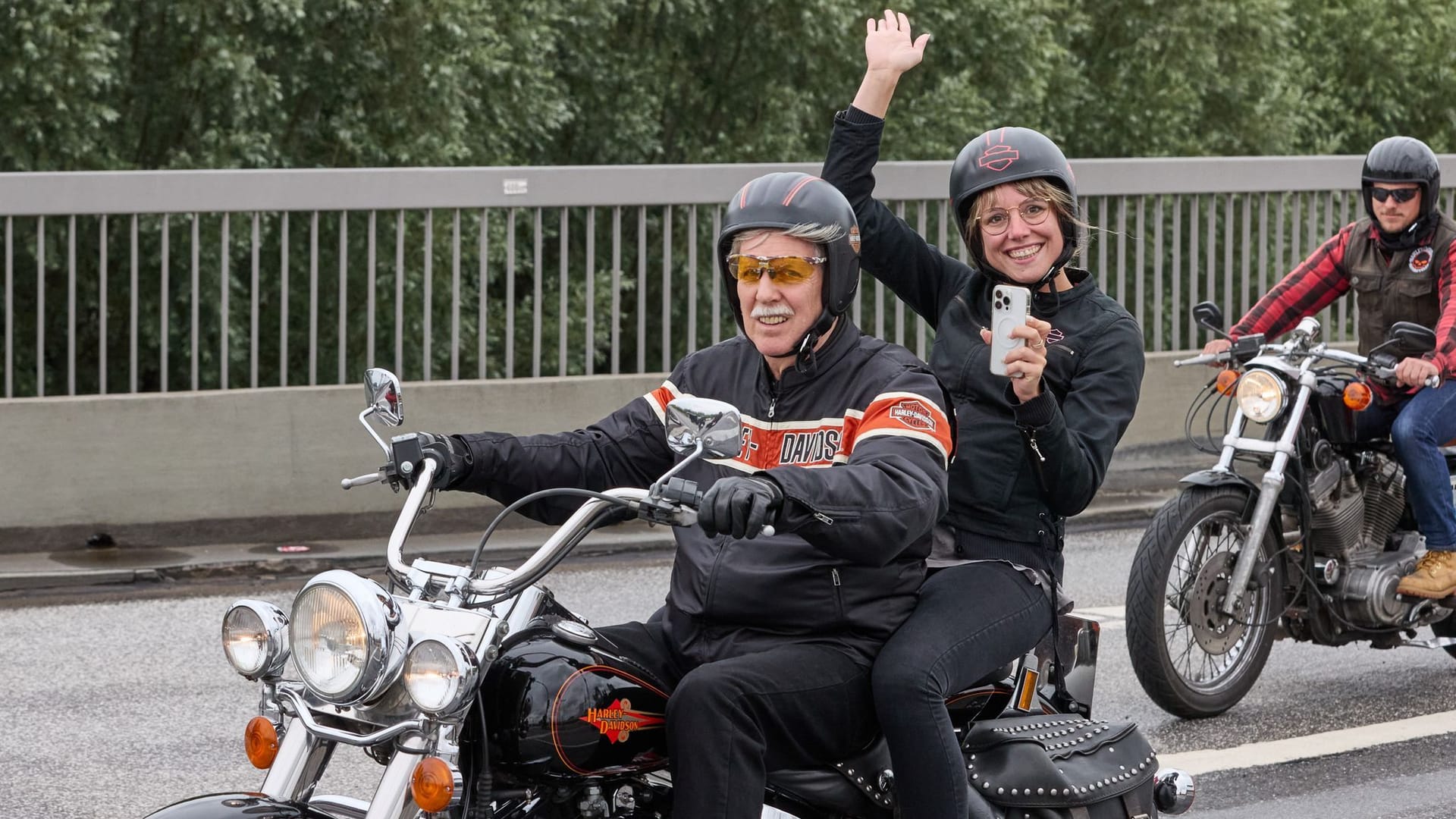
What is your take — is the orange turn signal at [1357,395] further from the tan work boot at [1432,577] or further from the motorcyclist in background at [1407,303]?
the tan work boot at [1432,577]

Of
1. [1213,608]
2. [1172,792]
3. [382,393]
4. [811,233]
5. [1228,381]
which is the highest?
[811,233]

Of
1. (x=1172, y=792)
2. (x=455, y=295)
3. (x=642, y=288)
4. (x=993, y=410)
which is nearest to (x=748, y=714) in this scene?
(x=993, y=410)

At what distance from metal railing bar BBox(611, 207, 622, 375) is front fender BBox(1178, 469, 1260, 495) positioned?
4.62 meters

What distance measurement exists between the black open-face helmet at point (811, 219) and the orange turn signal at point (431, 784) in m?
1.17

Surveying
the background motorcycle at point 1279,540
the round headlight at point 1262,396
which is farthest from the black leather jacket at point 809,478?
the round headlight at point 1262,396

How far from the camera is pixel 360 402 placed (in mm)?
10383

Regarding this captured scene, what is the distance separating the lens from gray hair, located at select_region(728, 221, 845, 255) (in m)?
3.83

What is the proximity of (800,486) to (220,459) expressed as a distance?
7089 millimetres

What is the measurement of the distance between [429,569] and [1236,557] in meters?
4.27

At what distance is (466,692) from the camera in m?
3.14

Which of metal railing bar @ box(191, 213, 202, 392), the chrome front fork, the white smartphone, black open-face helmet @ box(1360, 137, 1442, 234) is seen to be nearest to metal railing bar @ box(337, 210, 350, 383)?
metal railing bar @ box(191, 213, 202, 392)

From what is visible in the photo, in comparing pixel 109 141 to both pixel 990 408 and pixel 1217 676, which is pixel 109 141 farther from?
pixel 990 408

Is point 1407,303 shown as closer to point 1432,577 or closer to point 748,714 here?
point 1432,577

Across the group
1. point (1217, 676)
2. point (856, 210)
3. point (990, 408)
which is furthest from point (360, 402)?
point (990, 408)
